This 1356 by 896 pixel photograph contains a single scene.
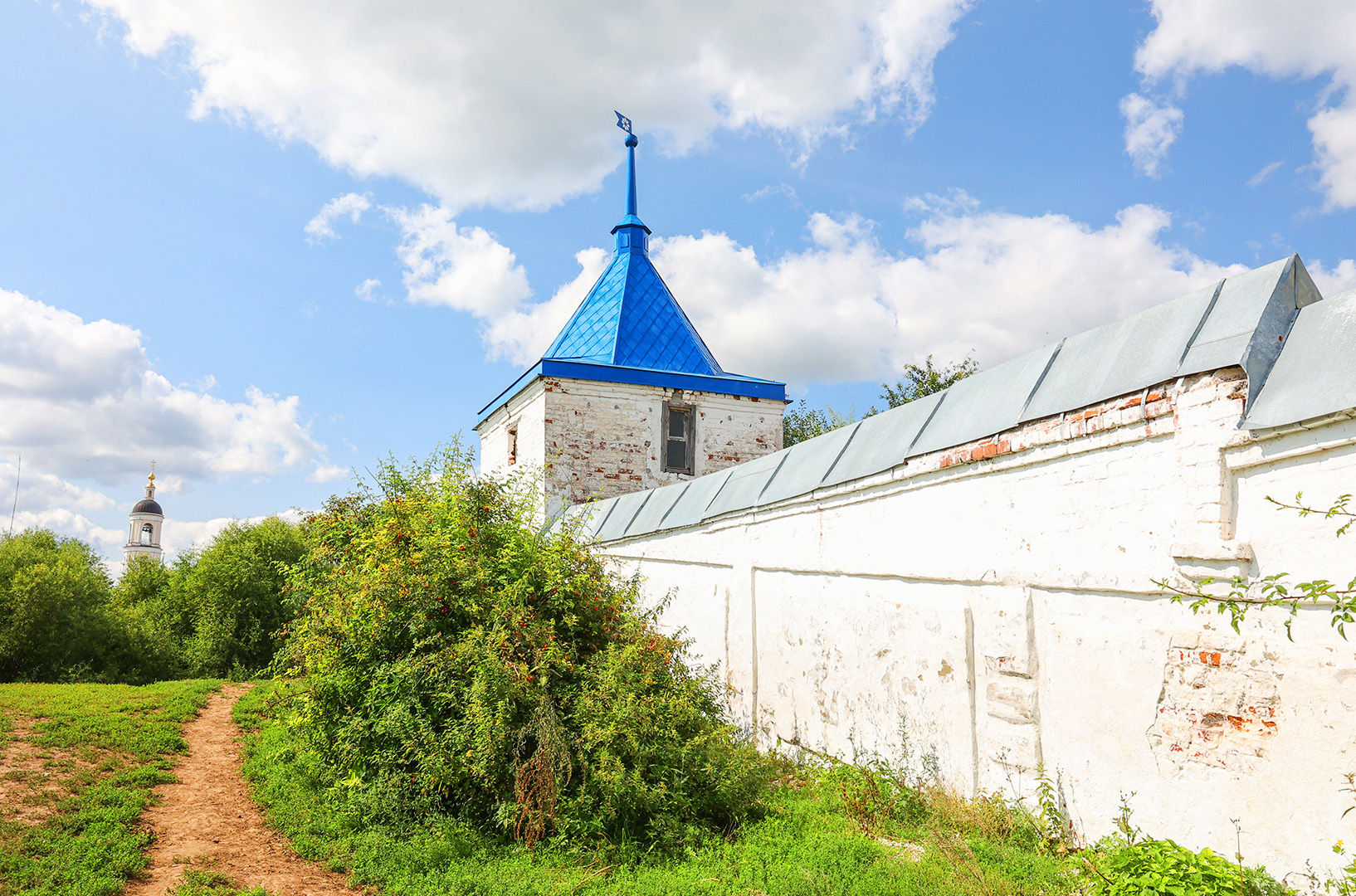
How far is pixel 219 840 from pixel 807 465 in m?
5.93

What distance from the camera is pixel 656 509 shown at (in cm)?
1055

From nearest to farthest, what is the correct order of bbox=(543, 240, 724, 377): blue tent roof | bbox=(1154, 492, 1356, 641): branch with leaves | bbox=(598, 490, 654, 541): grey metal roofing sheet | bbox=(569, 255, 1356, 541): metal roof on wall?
1. bbox=(1154, 492, 1356, 641): branch with leaves
2. bbox=(569, 255, 1356, 541): metal roof on wall
3. bbox=(598, 490, 654, 541): grey metal roofing sheet
4. bbox=(543, 240, 724, 377): blue tent roof

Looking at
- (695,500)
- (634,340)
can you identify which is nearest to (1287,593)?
(695,500)

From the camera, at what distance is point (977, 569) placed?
5.28 meters

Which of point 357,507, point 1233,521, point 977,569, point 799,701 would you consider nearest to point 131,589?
point 357,507

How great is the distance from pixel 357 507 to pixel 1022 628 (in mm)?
8985

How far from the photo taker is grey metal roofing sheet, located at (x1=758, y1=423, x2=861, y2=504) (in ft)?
23.5

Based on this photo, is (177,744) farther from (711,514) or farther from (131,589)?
(131,589)

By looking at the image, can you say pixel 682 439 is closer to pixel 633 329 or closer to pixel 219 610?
pixel 633 329

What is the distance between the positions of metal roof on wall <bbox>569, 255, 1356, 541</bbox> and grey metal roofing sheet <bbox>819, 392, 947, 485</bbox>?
11 mm

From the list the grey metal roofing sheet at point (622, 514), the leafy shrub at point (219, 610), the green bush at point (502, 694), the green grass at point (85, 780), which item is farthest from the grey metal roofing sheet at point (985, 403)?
the leafy shrub at point (219, 610)

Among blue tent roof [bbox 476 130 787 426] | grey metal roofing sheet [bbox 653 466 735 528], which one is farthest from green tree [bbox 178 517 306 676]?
grey metal roofing sheet [bbox 653 466 735 528]

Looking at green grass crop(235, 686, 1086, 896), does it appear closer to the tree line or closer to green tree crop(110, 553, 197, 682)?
the tree line

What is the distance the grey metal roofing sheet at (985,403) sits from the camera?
5211 millimetres
